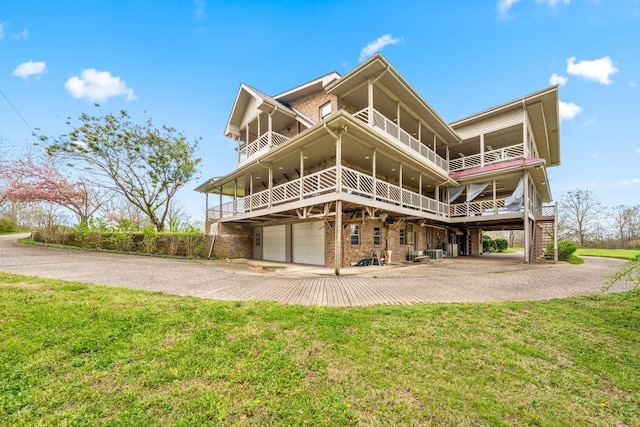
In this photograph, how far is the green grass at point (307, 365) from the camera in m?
2.19

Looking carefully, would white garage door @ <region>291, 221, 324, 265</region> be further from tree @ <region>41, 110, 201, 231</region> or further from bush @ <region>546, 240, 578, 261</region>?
bush @ <region>546, 240, 578, 261</region>

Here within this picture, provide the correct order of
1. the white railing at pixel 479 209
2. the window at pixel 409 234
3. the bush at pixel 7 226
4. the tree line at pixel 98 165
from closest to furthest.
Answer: the white railing at pixel 479 209
the window at pixel 409 234
the tree line at pixel 98 165
the bush at pixel 7 226

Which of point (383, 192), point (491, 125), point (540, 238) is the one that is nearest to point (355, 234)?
point (383, 192)

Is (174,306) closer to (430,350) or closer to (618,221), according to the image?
(430,350)

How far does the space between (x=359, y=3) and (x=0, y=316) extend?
17736 millimetres

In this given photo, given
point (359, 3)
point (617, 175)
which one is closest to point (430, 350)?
point (359, 3)

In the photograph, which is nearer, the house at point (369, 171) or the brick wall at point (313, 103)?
the house at point (369, 171)

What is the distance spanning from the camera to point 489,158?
1725cm

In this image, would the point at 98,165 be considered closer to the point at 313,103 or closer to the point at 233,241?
the point at 233,241

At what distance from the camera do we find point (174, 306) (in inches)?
180

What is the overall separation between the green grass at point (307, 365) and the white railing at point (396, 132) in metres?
9.41

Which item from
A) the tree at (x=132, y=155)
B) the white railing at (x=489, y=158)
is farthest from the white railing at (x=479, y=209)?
the tree at (x=132, y=155)

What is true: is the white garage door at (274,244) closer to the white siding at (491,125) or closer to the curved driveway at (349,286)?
the curved driveway at (349,286)

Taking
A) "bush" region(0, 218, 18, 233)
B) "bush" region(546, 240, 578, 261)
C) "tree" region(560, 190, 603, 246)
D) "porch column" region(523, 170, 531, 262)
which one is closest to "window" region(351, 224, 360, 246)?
"porch column" region(523, 170, 531, 262)
